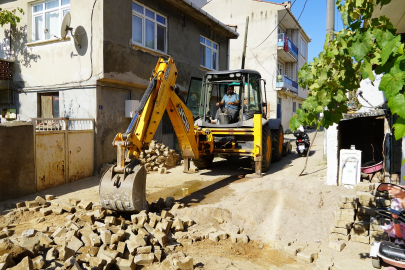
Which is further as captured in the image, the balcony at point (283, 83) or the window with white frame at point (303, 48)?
the window with white frame at point (303, 48)

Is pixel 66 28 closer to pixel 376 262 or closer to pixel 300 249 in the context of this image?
pixel 300 249

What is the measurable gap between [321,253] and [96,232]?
130 inches

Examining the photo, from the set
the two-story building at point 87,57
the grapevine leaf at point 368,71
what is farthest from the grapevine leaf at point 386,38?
the two-story building at point 87,57

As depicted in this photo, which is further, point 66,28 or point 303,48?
point 303,48

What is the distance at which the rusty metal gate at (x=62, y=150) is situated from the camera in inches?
301

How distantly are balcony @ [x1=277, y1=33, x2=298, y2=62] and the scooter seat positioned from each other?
73.1 feet

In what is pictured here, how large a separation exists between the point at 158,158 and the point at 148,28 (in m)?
4.88

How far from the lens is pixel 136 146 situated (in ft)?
17.9

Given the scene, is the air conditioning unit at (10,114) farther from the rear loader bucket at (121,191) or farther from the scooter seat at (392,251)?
the scooter seat at (392,251)

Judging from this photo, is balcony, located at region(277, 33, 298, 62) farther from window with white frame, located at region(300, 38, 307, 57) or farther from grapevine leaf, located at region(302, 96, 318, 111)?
grapevine leaf, located at region(302, 96, 318, 111)

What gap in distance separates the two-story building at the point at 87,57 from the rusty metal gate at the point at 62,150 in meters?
0.32

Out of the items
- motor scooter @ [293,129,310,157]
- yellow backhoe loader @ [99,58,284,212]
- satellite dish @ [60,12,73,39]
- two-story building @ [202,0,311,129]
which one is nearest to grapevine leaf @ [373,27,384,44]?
yellow backhoe loader @ [99,58,284,212]

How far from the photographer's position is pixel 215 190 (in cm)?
761

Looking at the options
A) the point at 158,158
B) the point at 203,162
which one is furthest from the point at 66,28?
the point at 203,162
